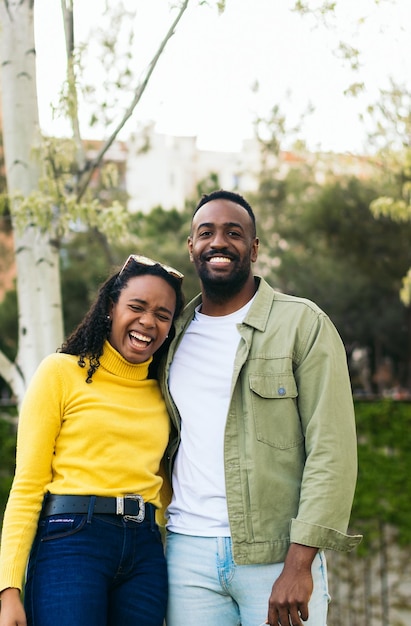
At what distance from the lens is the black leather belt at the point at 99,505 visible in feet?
8.02

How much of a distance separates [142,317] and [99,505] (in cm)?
68

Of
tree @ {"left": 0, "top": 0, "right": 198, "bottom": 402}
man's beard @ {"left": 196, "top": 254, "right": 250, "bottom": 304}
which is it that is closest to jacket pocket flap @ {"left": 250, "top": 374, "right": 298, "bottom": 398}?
man's beard @ {"left": 196, "top": 254, "right": 250, "bottom": 304}

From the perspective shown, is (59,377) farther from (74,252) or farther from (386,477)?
(74,252)

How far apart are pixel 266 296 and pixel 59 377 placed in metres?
0.81

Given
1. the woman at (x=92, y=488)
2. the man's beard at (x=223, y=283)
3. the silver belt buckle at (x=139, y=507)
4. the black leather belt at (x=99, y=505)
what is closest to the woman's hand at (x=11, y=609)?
the woman at (x=92, y=488)

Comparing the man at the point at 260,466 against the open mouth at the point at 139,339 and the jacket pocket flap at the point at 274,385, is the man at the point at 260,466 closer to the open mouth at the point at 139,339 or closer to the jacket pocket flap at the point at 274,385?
the jacket pocket flap at the point at 274,385

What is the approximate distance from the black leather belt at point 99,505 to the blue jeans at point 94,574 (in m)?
0.02

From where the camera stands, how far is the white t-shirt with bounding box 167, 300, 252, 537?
8.43 ft

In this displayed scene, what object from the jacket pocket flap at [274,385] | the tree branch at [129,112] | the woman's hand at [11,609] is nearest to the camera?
the woman's hand at [11,609]

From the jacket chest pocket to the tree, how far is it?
4.77 feet

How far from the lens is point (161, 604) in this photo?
2.52 m

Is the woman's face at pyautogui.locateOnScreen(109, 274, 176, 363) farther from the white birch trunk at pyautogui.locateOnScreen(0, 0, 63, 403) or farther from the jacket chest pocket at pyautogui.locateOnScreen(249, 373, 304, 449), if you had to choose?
the white birch trunk at pyautogui.locateOnScreen(0, 0, 63, 403)

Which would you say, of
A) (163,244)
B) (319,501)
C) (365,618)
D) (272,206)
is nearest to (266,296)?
(319,501)

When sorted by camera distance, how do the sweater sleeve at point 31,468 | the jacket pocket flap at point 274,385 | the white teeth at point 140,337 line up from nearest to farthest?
1. the sweater sleeve at point 31,468
2. the jacket pocket flap at point 274,385
3. the white teeth at point 140,337
